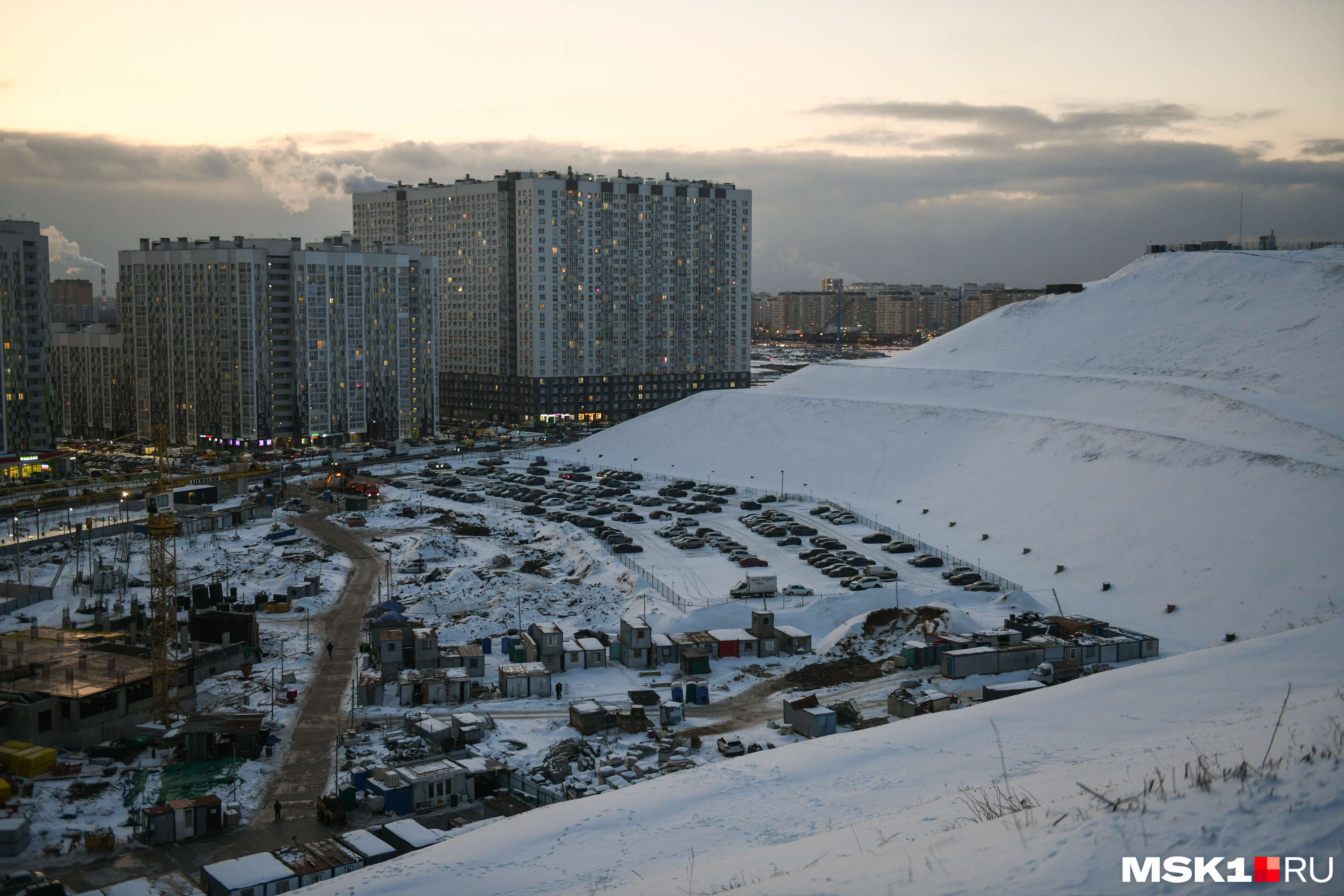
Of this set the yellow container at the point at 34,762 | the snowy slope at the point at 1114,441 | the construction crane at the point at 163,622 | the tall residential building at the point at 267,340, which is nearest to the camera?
the yellow container at the point at 34,762

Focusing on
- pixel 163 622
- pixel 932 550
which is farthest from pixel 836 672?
pixel 163 622

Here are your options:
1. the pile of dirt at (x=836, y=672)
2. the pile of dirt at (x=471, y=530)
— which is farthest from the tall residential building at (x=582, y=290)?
the pile of dirt at (x=836, y=672)

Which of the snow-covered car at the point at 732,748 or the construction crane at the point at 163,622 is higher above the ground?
the construction crane at the point at 163,622

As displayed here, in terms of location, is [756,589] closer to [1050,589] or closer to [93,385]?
[1050,589]

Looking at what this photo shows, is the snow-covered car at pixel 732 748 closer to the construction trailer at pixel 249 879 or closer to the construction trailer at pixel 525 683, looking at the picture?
the construction trailer at pixel 525 683

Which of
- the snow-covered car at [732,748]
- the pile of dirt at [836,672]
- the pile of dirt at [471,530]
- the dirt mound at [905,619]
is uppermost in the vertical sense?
the dirt mound at [905,619]

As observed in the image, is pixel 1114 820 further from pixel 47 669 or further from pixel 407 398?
pixel 407 398

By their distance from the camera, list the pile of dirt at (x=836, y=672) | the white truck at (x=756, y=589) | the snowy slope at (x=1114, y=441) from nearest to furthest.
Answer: the pile of dirt at (x=836, y=672) → the snowy slope at (x=1114, y=441) → the white truck at (x=756, y=589)

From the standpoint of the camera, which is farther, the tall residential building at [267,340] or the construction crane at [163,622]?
the tall residential building at [267,340]
